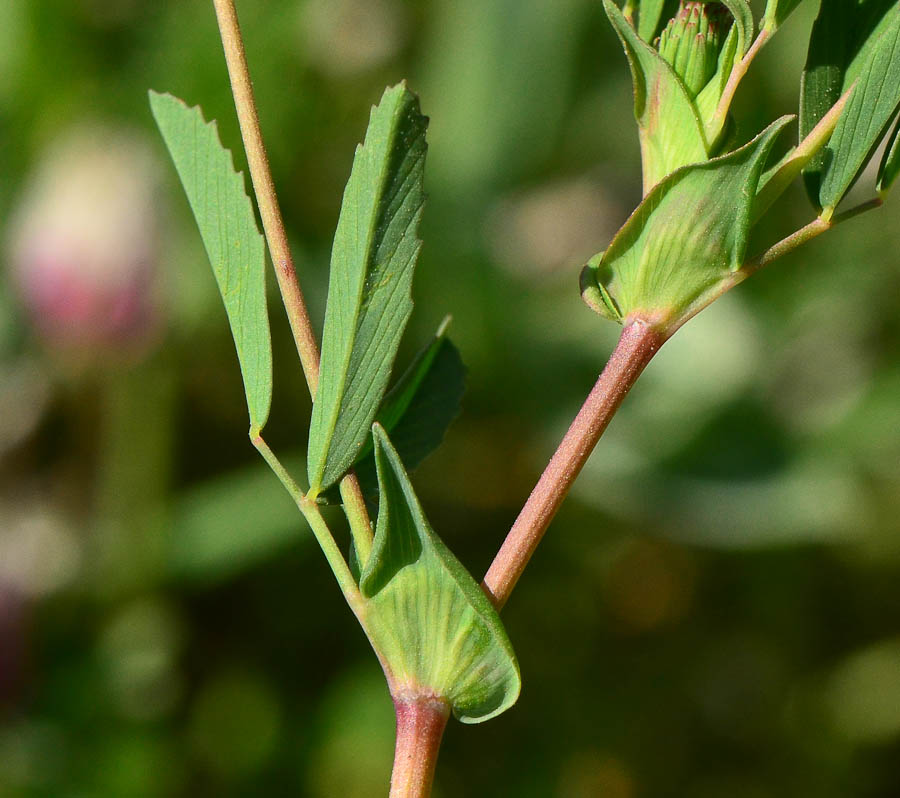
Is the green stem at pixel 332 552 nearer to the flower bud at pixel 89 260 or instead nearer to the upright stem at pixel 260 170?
the upright stem at pixel 260 170

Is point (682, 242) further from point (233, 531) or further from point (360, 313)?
point (233, 531)

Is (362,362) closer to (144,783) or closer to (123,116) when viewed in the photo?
(144,783)

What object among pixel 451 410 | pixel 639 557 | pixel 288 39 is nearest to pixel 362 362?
pixel 451 410

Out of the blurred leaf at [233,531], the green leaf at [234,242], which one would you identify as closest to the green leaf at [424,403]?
the green leaf at [234,242]

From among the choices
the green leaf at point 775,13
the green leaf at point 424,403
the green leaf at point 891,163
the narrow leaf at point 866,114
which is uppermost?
the green leaf at point 775,13

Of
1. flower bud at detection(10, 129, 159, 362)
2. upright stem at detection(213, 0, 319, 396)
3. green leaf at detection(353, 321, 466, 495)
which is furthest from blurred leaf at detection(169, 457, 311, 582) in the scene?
upright stem at detection(213, 0, 319, 396)

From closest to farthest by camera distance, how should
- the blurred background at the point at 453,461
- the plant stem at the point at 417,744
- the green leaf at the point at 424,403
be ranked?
the plant stem at the point at 417,744 < the green leaf at the point at 424,403 < the blurred background at the point at 453,461

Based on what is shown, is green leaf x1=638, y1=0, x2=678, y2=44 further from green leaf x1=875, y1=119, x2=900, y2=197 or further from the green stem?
the green stem

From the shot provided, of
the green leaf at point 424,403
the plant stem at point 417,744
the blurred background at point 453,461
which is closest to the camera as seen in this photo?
the plant stem at point 417,744
